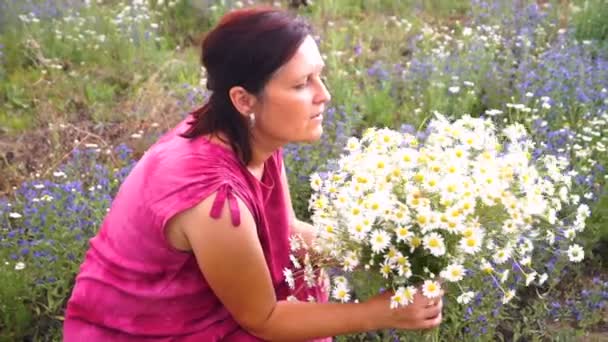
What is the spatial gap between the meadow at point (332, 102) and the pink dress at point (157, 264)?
63cm

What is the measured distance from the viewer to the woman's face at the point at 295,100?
1.92 meters

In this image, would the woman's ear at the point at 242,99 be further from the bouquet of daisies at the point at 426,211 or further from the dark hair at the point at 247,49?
the bouquet of daisies at the point at 426,211

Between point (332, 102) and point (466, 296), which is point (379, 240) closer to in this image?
point (466, 296)

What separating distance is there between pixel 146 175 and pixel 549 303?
1755 millimetres

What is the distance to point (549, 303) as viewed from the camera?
2975mm

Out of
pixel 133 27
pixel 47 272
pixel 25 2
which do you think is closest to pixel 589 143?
pixel 47 272

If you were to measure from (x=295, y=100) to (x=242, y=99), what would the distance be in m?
0.13

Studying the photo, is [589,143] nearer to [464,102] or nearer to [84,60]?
[464,102]

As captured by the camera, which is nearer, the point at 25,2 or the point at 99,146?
the point at 99,146

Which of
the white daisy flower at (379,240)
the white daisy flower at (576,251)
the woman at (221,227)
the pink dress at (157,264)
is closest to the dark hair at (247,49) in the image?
the woman at (221,227)

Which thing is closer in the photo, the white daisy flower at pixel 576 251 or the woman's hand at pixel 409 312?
the woman's hand at pixel 409 312

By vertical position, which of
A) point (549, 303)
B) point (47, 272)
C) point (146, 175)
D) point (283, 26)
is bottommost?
point (549, 303)

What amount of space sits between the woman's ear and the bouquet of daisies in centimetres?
29

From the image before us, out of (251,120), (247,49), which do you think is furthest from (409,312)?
(247,49)
